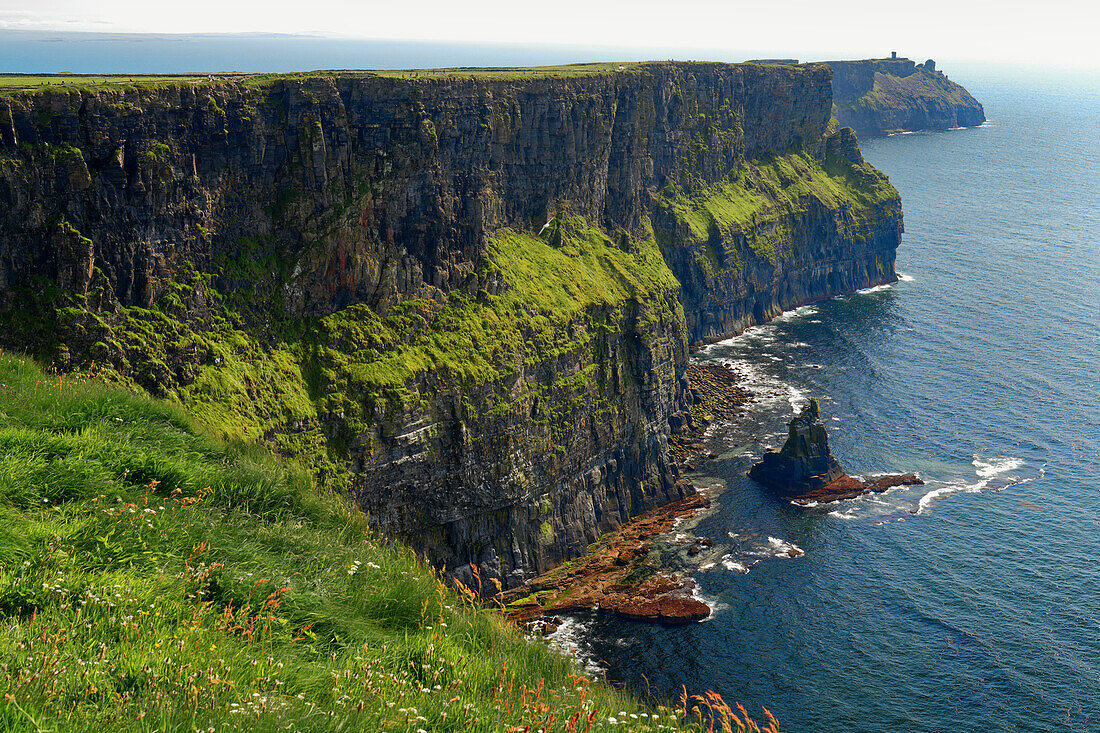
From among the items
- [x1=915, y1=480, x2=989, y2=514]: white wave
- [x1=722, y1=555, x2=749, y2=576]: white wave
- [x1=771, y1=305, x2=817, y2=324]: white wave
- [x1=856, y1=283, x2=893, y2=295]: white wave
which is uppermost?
[x1=856, y1=283, x2=893, y2=295]: white wave

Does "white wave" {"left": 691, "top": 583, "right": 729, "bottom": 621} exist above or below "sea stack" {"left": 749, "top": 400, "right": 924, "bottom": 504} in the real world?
below

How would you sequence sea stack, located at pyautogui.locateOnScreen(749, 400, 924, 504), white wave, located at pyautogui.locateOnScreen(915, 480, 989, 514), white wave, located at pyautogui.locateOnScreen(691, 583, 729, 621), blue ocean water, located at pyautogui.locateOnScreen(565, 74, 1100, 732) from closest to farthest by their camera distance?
blue ocean water, located at pyautogui.locateOnScreen(565, 74, 1100, 732) < white wave, located at pyautogui.locateOnScreen(691, 583, 729, 621) < white wave, located at pyautogui.locateOnScreen(915, 480, 989, 514) < sea stack, located at pyautogui.locateOnScreen(749, 400, 924, 504)

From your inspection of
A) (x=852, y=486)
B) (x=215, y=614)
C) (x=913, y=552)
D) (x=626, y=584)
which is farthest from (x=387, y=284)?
(x=215, y=614)

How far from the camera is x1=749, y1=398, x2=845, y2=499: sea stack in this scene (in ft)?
333

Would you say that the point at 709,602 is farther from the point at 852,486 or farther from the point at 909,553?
the point at 852,486

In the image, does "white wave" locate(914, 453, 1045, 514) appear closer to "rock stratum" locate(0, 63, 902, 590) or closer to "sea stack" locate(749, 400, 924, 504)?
"sea stack" locate(749, 400, 924, 504)

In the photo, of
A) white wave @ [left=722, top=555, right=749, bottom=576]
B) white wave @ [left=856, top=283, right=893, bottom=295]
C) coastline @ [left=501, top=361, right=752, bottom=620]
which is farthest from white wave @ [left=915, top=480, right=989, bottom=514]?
white wave @ [left=856, top=283, right=893, bottom=295]

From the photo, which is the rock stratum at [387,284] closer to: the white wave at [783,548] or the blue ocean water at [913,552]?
the white wave at [783,548]

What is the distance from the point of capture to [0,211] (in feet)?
202

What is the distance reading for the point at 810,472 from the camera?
10175 centimetres

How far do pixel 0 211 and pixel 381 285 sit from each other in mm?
31523

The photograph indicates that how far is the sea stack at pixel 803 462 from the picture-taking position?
102 metres

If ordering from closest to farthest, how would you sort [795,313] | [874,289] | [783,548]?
[783,548], [795,313], [874,289]

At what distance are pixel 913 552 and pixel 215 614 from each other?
85.3m
